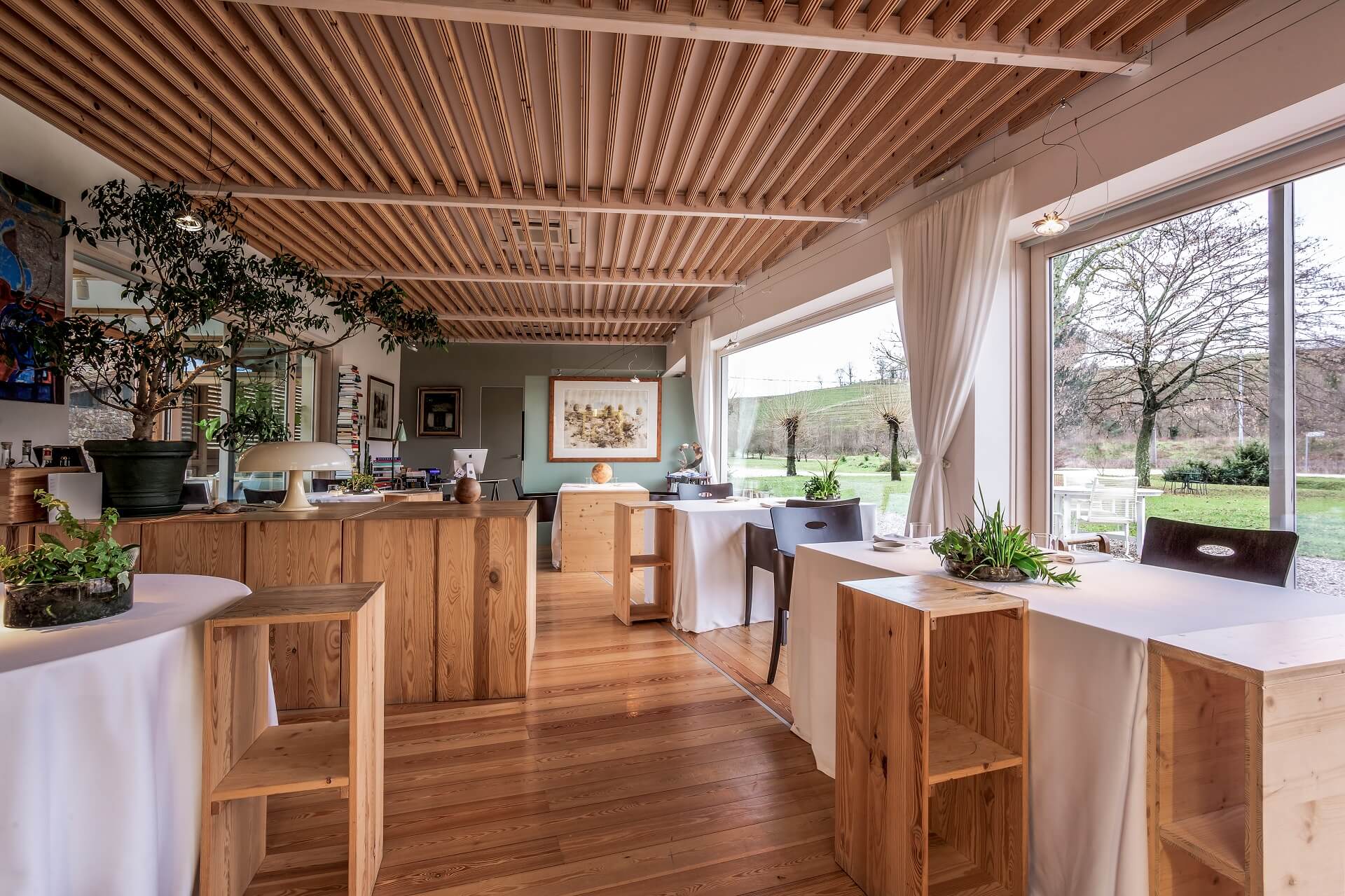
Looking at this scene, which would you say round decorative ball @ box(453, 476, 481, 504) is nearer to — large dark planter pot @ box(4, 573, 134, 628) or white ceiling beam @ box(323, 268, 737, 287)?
large dark planter pot @ box(4, 573, 134, 628)

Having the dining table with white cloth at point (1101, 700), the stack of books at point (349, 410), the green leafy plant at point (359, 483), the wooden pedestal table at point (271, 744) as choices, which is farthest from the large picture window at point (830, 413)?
the stack of books at point (349, 410)

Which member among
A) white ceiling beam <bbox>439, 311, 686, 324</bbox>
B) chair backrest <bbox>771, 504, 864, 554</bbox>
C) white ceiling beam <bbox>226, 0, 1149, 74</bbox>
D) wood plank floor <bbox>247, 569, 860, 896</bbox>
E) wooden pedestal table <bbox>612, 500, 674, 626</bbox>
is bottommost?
wood plank floor <bbox>247, 569, 860, 896</bbox>

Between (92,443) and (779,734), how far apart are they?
10.9ft

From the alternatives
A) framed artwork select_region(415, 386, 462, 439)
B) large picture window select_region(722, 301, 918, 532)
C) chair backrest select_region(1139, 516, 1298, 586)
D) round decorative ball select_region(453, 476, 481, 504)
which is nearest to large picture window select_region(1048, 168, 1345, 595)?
chair backrest select_region(1139, 516, 1298, 586)

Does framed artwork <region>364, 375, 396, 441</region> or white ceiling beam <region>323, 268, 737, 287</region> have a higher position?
white ceiling beam <region>323, 268, 737, 287</region>

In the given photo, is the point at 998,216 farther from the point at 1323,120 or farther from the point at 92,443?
the point at 92,443

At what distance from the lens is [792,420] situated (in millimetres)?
6340

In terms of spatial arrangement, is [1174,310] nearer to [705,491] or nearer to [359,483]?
[705,491]

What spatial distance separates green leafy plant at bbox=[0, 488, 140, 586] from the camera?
1.49m

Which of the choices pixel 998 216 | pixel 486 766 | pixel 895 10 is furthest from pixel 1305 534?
pixel 486 766

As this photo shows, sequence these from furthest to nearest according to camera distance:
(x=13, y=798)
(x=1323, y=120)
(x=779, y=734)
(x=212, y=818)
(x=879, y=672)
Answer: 1. (x=779, y=734)
2. (x=1323, y=120)
3. (x=879, y=672)
4. (x=212, y=818)
5. (x=13, y=798)

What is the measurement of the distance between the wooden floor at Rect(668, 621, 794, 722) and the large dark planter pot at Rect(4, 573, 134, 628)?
99.6 inches

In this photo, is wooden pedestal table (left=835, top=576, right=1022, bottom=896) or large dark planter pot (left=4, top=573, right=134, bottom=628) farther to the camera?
wooden pedestal table (left=835, top=576, right=1022, bottom=896)

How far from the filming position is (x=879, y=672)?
1743mm
